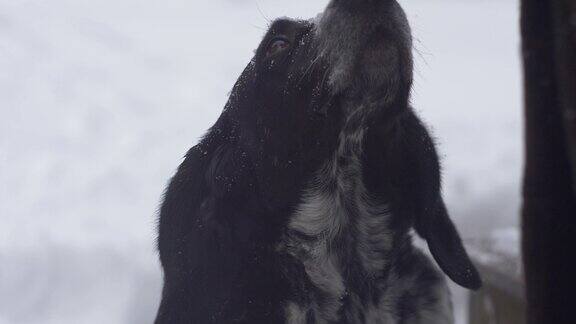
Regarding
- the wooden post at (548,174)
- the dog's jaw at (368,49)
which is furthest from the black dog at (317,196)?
the wooden post at (548,174)

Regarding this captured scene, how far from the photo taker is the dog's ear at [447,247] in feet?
9.49

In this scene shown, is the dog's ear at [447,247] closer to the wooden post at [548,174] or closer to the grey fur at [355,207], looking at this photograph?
the grey fur at [355,207]

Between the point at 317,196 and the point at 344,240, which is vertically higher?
the point at 317,196

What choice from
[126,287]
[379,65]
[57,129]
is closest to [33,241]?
[126,287]

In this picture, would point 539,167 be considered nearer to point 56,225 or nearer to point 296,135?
point 296,135

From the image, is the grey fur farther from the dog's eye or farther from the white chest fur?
the dog's eye

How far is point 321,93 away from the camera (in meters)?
2.62

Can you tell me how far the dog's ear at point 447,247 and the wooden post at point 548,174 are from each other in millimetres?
1249

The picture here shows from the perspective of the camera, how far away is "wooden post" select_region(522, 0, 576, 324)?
1501 millimetres

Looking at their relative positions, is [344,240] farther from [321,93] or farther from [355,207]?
[321,93]

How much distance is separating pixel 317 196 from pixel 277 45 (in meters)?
0.59

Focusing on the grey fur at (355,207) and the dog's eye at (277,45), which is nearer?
the grey fur at (355,207)

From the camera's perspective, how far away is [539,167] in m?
1.57

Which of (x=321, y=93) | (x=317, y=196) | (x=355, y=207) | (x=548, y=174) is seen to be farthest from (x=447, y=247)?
(x=548, y=174)
